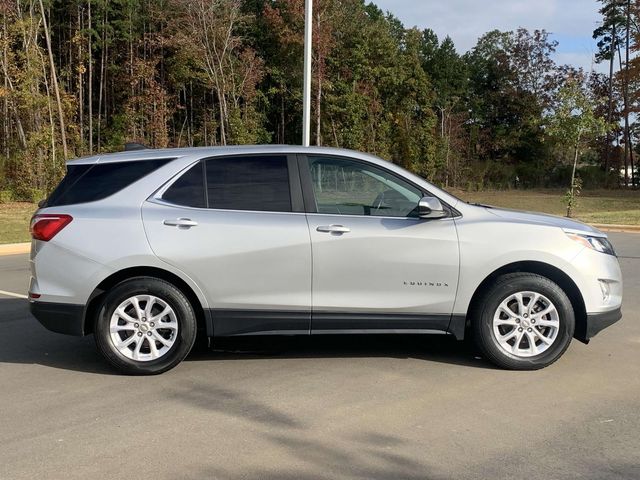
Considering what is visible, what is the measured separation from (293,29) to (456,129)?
61.5 ft

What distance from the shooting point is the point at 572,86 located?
72.9ft

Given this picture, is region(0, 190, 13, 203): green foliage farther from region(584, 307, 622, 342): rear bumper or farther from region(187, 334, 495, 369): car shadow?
region(584, 307, 622, 342): rear bumper

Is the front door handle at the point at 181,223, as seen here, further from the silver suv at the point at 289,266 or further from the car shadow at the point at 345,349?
the car shadow at the point at 345,349

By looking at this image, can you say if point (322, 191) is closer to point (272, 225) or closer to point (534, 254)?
point (272, 225)

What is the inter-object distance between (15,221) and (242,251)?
15513 mm

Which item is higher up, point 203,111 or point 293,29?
point 293,29

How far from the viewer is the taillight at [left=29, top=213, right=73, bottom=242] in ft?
17.1

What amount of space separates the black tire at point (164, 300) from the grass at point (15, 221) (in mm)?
10308

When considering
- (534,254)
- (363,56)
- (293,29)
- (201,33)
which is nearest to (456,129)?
(363,56)

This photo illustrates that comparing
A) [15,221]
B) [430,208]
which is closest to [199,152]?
[430,208]

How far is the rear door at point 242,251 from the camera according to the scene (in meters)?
5.16

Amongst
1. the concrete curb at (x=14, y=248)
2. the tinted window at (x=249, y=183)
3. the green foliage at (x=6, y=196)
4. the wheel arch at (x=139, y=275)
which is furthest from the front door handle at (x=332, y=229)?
the green foliage at (x=6, y=196)

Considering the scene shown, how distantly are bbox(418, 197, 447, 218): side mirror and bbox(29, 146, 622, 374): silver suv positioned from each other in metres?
0.01

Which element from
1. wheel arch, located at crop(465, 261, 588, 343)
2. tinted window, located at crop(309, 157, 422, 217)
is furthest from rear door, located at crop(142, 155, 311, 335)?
wheel arch, located at crop(465, 261, 588, 343)
